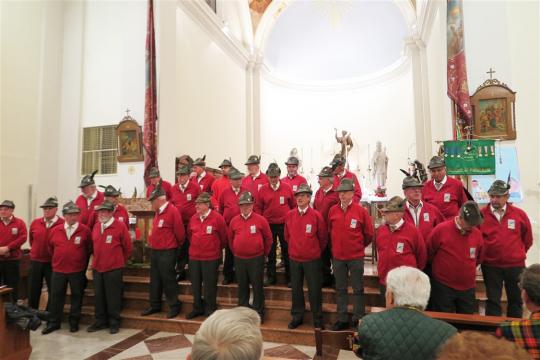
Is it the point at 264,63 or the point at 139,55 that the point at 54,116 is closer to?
the point at 139,55

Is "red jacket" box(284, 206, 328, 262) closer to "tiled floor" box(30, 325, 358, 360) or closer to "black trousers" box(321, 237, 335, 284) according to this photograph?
"black trousers" box(321, 237, 335, 284)

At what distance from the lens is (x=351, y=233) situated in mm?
4582

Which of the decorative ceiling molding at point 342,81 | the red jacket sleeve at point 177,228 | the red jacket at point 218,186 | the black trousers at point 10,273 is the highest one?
the decorative ceiling molding at point 342,81

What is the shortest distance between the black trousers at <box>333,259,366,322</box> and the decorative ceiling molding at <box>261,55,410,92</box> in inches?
472

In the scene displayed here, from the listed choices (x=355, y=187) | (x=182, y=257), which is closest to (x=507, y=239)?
(x=355, y=187)

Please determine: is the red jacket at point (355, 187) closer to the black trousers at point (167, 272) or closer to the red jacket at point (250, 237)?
the red jacket at point (250, 237)

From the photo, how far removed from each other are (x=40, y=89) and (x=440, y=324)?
10123mm

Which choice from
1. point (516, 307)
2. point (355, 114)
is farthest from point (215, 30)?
point (516, 307)

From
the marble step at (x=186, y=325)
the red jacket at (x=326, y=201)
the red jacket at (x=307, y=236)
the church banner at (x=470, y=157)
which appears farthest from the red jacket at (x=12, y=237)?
the church banner at (x=470, y=157)

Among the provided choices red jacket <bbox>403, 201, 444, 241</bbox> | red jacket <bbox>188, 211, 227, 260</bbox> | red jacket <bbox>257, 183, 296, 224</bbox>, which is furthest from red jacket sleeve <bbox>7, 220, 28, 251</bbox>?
red jacket <bbox>403, 201, 444, 241</bbox>

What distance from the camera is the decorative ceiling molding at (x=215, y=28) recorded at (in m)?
10.5

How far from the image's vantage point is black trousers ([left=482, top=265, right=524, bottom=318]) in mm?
4246

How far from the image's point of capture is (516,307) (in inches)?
169

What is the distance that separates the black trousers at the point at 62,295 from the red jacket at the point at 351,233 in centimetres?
374
